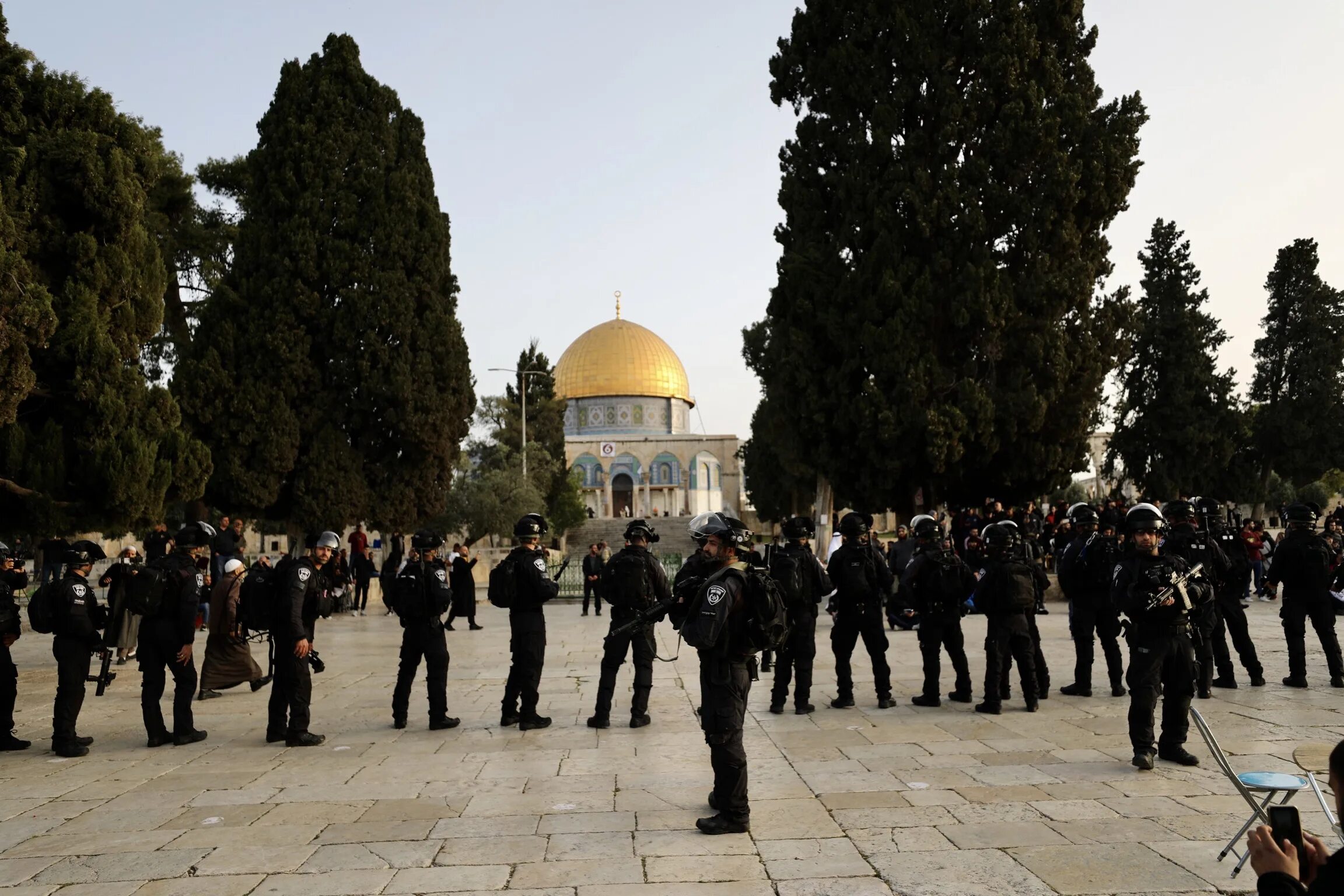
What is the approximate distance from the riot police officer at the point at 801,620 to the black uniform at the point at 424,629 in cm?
264

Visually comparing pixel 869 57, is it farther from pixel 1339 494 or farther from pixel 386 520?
pixel 1339 494

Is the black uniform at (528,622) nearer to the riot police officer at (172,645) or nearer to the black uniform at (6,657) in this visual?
the riot police officer at (172,645)

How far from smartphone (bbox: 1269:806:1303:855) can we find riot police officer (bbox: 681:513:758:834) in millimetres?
2805

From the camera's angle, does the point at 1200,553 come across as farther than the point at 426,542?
No

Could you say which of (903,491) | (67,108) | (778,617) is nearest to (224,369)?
(67,108)

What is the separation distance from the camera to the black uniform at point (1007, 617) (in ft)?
26.5

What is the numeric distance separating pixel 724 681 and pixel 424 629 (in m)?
3.56

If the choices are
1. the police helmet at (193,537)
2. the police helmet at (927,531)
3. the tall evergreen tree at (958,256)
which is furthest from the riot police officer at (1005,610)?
the tall evergreen tree at (958,256)

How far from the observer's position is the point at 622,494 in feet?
239

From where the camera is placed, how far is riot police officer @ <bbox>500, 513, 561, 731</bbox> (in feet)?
26.1

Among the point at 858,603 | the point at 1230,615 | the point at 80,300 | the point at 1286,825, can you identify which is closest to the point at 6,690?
the point at 858,603

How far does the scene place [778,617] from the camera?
5270 millimetres

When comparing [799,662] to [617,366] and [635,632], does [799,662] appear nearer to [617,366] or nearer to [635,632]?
[635,632]

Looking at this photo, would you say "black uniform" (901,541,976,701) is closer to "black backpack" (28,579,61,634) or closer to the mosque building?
"black backpack" (28,579,61,634)
